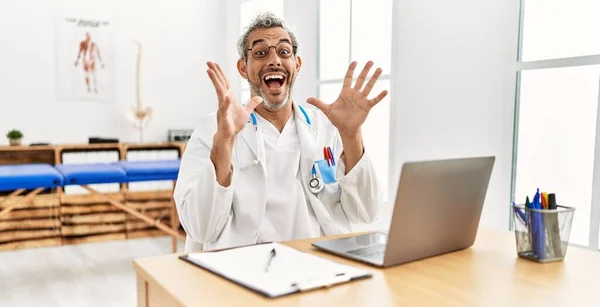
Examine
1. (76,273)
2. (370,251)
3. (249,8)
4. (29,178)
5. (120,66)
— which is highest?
(249,8)

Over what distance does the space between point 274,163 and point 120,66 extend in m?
3.35

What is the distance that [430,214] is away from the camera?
39.9 inches

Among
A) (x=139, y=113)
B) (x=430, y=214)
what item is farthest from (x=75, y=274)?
(x=430, y=214)

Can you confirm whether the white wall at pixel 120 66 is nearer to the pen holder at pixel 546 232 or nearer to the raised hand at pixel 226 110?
the raised hand at pixel 226 110

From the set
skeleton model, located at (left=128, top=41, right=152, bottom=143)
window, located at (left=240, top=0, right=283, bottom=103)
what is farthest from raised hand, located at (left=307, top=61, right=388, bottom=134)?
skeleton model, located at (left=128, top=41, right=152, bottom=143)

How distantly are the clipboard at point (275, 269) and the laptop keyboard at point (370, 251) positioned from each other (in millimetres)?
98

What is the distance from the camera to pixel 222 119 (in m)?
1.30

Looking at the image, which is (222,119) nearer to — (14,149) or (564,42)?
(564,42)

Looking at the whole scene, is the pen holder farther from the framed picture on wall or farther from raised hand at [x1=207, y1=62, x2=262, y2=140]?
the framed picture on wall

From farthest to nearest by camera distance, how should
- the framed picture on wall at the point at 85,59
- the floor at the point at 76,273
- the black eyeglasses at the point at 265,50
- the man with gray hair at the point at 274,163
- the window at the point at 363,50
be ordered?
the framed picture on wall at the point at 85,59
the window at the point at 363,50
the floor at the point at 76,273
the black eyeglasses at the point at 265,50
the man with gray hair at the point at 274,163

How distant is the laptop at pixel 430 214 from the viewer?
3.14 feet

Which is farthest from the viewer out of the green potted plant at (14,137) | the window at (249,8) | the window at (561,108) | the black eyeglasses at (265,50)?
the window at (249,8)

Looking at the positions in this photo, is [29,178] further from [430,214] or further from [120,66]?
[430,214]

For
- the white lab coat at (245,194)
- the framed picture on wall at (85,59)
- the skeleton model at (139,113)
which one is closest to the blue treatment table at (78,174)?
the skeleton model at (139,113)
